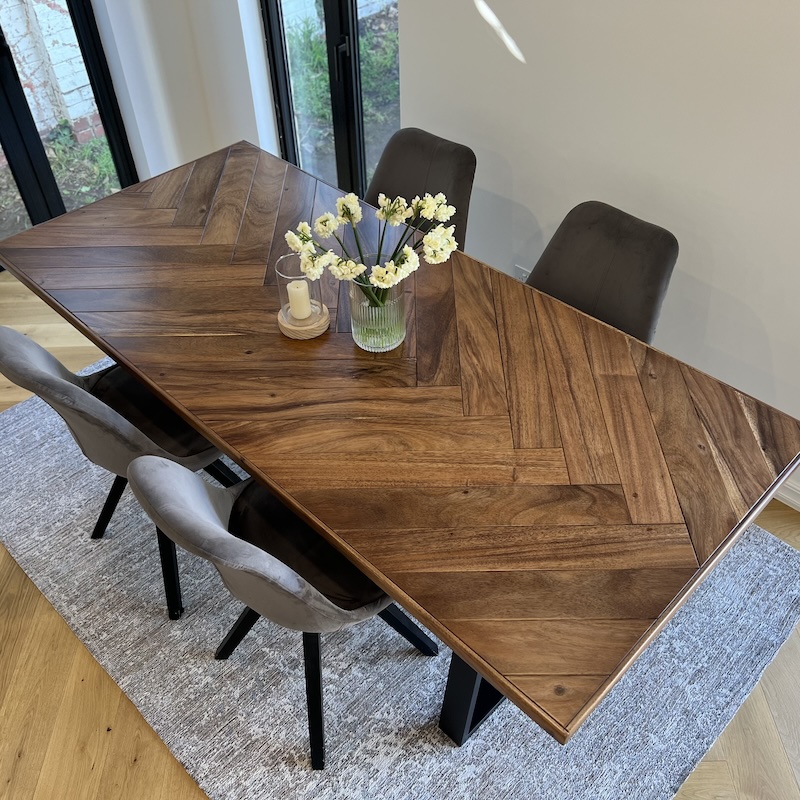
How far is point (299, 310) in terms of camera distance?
1887mm

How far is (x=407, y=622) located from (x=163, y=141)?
280 centimetres

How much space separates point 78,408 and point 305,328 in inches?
21.2

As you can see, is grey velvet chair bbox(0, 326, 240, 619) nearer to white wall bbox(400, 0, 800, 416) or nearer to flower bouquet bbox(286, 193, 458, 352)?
flower bouquet bbox(286, 193, 458, 352)

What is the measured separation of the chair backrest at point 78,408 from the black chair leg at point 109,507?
383 mm

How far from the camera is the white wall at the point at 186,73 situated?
133 inches

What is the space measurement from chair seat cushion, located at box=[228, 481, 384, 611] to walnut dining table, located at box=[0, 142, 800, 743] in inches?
10.0

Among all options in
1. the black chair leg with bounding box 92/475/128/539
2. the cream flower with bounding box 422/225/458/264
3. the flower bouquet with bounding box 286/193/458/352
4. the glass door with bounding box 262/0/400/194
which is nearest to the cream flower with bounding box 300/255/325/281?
the flower bouquet with bounding box 286/193/458/352

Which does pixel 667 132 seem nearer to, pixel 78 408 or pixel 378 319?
pixel 378 319

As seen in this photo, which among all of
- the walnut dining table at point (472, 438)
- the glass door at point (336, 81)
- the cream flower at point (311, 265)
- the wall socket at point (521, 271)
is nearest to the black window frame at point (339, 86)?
the glass door at point (336, 81)

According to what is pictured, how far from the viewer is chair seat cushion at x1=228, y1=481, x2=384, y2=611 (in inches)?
65.8

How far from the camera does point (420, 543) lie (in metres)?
1.44

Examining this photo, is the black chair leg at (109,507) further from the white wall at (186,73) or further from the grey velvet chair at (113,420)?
the white wall at (186,73)

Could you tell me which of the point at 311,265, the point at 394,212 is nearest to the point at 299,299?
the point at 311,265

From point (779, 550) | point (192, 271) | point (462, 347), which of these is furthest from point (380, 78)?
point (779, 550)
